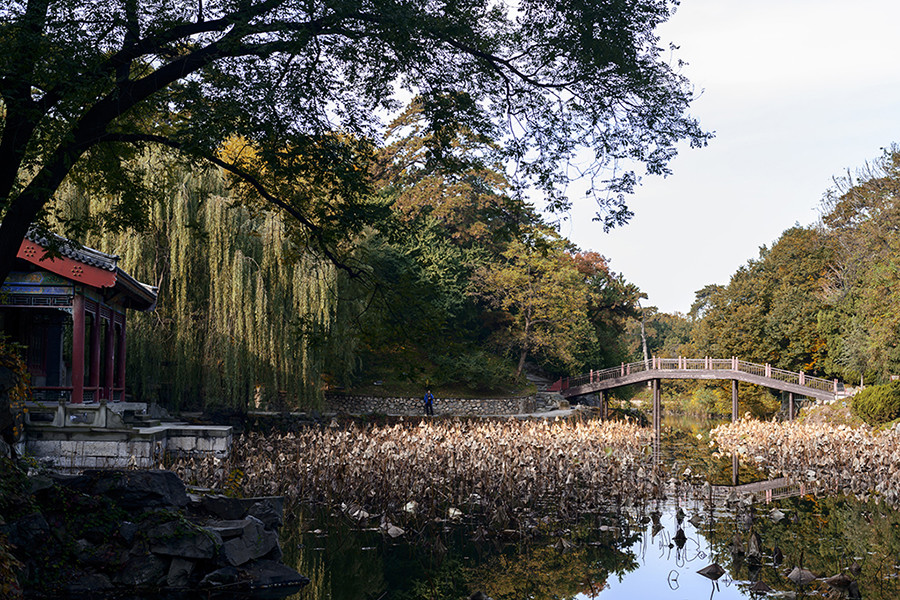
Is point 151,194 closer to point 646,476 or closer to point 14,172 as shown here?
point 14,172

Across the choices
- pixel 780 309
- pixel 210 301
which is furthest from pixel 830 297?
pixel 210 301

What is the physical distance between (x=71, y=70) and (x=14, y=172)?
4.89 ft

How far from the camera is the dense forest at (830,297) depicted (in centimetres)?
2572

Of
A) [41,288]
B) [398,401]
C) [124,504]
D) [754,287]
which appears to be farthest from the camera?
[754,287]

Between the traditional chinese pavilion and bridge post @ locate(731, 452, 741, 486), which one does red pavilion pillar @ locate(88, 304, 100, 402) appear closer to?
the traditional chinese pavilion

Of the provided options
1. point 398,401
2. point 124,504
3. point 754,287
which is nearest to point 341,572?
point 124,504

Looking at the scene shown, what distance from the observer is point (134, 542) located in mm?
7598

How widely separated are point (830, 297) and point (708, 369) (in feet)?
19.1

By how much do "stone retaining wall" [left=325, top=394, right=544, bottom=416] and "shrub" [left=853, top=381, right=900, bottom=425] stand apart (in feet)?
42.4

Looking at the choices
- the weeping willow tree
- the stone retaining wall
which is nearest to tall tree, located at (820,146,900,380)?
the stone retaining wall

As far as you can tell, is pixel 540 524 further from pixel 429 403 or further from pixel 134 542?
pixel 429 403

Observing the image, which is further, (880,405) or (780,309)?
(780,309)

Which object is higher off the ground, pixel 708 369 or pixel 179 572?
pixel 708 369

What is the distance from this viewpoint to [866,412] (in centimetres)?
2123
